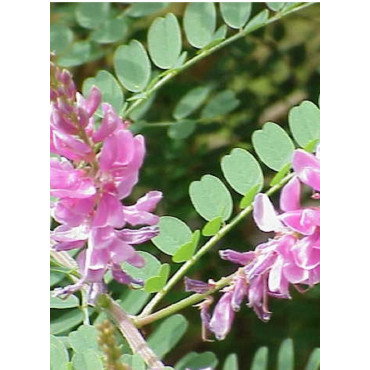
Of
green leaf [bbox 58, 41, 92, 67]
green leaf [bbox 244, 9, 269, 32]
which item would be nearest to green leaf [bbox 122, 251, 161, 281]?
green leaf [bbox 244, 9, 269, 32]

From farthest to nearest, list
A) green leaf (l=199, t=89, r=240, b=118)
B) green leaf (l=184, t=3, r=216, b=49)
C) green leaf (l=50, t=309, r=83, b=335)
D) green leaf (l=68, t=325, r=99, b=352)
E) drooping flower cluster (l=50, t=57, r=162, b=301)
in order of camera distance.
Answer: green leaf (l=199, t=89, r=240, b=118) < green leaf (l=184, t=3, r=216, b=49) < green leaf (l=50, t=309, r=83, b=335) < green leaf (l=68, t=325, r=99, b=352) < drooping flower cluster (l=50, t=57, r=162, b=301)

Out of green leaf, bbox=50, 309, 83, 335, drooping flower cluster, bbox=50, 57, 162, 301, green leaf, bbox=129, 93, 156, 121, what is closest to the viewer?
drooping flower cluster, bbox=50, 57, 162, 301

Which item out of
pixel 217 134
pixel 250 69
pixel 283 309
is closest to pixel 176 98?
pixel 217 134

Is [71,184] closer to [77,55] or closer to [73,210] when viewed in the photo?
[73,210]

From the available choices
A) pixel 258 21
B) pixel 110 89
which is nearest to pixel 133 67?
pixel 110 89

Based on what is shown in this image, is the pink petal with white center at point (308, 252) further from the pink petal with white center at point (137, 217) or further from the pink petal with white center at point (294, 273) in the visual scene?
the pink petal with white center at point (137, 217)

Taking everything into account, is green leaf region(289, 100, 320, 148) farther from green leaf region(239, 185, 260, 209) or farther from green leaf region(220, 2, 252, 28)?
green leaf region(220, 2, 252, 28)
